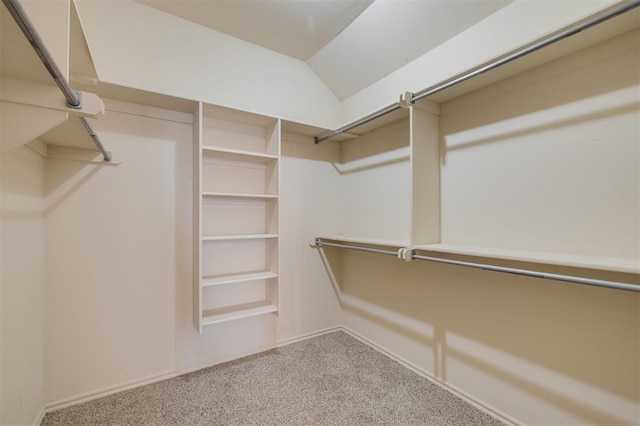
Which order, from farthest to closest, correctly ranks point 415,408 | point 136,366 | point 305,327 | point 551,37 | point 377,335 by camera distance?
point 305,327 → point 377,335 → point 136,366 → point 415,408 → point 551,37

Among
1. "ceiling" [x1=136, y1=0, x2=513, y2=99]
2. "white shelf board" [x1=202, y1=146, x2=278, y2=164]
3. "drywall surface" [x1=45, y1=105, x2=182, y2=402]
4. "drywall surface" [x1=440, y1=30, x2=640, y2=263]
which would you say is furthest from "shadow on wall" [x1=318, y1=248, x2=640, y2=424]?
"drywall surface" [x1=45, y1=105, x2=182, y2=402]

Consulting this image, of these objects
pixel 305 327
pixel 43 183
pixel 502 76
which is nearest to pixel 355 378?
pixel 305 327

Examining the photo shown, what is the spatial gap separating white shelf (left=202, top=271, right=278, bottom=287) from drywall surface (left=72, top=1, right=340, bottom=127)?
4.41 ft

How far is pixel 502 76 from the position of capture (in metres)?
1.56

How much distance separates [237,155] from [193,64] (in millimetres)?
722

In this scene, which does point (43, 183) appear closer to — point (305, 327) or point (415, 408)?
point (305, 327)

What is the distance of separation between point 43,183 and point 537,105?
2.98 meters

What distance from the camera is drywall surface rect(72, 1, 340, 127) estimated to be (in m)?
1.72

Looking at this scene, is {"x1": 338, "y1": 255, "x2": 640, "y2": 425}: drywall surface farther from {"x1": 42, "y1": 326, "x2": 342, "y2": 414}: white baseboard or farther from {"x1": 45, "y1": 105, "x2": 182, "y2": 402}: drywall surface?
{"x1": 45, "y1": 105, "x2": 182, "y2": 402}: drywall surface

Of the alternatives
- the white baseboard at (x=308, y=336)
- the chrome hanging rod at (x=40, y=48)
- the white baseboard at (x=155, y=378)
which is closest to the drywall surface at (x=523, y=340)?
the white baseboard at (x=308, y=336)

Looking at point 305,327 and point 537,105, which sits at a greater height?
point 537,105

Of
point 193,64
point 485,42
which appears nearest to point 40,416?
point 193,64

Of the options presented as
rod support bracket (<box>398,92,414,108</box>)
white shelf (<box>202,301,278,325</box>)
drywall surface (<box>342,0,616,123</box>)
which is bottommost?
white shelf (<box>202,301,278,325</box>)

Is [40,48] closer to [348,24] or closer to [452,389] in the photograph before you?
[348,24]
